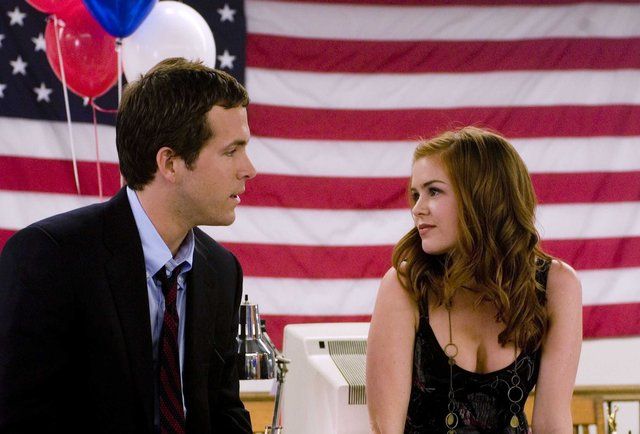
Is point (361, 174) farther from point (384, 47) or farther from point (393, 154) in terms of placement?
point (384, 47)

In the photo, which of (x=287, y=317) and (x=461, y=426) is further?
(x=287, y=317)

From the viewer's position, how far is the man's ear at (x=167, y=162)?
1671 millimetres

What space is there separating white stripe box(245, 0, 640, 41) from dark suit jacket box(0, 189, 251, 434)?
254cm

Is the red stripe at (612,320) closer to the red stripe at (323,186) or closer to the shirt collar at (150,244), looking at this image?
the red stripe at (323,186)

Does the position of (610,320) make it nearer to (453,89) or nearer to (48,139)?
(453,89)

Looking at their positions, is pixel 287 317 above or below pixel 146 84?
above

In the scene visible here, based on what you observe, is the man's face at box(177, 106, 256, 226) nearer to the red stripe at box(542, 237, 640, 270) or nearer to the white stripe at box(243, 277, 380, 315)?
the white stripe at box(243, 277, 380, 315)

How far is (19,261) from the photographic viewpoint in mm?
1503

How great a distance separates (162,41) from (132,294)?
1.66 metres

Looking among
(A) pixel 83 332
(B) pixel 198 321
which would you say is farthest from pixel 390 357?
(A) pixel 83 332

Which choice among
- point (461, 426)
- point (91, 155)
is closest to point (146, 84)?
point (461, 426)

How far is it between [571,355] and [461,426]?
315mm

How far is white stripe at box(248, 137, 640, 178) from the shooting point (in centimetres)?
404

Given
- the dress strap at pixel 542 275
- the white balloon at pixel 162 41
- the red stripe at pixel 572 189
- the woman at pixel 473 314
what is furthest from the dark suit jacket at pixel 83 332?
the red stripe at pixel 572 189
